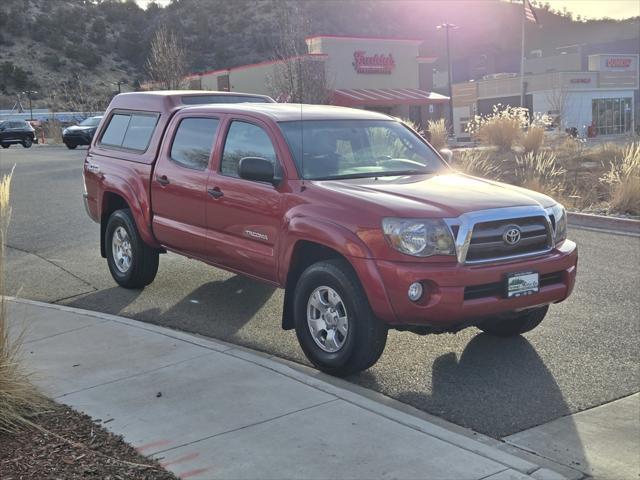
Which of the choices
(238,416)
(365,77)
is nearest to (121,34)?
(365,77)

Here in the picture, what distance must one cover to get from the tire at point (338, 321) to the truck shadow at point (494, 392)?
0.89 ft

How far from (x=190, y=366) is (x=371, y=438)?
1.76 meters

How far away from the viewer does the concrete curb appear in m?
11.3

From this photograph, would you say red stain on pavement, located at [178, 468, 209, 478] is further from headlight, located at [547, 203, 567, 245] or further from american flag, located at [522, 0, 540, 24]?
american flag, located at [522, 0, 540, 24]

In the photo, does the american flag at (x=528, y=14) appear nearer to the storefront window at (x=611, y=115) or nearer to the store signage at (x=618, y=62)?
the storefront window at (x=611, y=115)

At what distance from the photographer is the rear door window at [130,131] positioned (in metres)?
7.67

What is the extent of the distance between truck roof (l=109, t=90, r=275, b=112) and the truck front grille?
150 inches

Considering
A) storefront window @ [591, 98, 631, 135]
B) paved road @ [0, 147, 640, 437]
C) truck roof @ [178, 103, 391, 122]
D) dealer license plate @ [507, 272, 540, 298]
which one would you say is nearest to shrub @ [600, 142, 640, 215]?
paved road @ [0, 147, 640, 437]

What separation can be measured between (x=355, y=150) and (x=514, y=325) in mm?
2032

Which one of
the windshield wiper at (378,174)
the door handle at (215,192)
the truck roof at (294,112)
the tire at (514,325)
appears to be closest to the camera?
the windshield wiper at (378,174)

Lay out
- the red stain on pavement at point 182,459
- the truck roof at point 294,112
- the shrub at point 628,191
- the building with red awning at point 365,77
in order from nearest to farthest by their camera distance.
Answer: the red stain on pavement at point 182,459 < the truck roof at point 294,112 < the shrub at point 628,191 < the building with red awning at point 365,77

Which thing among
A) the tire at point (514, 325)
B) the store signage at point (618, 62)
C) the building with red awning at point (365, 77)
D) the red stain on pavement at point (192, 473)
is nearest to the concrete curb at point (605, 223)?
the tire at point (514, 325)

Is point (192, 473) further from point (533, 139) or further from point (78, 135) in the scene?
point (78, 135)

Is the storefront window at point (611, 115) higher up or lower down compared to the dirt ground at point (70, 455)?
higher up
